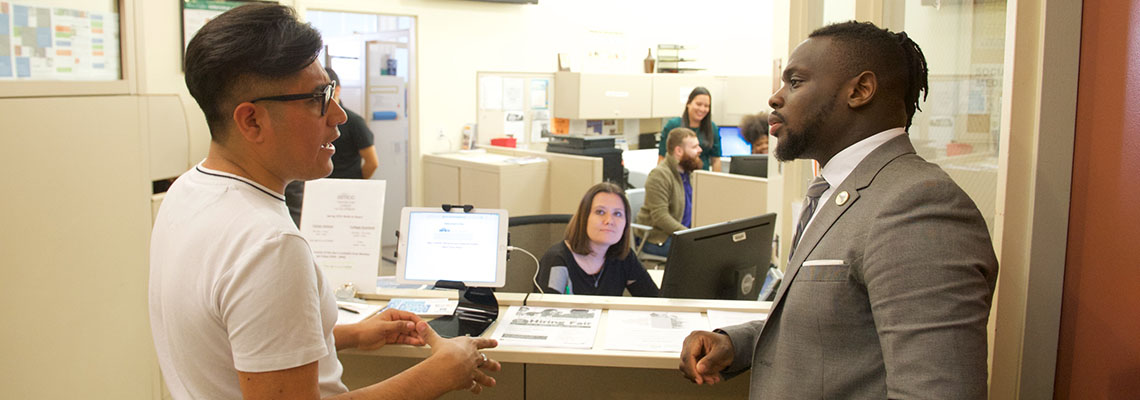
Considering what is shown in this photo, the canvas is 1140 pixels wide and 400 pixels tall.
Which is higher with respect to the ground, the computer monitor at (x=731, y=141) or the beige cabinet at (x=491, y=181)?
the computer monitor at (x=731, y=141)

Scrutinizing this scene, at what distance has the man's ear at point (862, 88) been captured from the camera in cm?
126

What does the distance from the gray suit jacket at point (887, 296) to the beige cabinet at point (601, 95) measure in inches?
212

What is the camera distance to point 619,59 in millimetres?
7203

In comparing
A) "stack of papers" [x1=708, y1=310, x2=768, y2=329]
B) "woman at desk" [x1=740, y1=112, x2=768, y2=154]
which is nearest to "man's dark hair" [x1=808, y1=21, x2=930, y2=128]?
"stack of papers" [x1=708, y1=310, x2=768, y2=329]

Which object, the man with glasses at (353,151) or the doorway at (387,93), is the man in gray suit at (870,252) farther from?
the doorway at (387,93)

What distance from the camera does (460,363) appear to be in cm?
147

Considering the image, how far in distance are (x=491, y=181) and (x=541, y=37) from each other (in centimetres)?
162

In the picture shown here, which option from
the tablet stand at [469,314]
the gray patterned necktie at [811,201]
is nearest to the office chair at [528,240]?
the tablet stand at [469,314]

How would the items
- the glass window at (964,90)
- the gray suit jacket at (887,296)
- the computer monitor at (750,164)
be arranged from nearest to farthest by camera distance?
the gray suit jacket at (887,296), the glass window at (964,90), the computer monitor at (750,164)

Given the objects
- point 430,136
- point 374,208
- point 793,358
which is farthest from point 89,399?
point 430,136

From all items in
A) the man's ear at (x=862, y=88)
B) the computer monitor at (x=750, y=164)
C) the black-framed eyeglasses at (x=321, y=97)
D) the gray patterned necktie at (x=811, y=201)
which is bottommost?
the computer monitor at (x=750, y=164)

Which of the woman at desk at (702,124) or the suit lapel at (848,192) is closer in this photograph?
the suit lapel at (848,192)

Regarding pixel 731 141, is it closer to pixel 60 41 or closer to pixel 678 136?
pixel 678 136

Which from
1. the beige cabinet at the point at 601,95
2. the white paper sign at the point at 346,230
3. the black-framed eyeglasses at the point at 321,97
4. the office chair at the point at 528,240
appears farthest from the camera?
the beige cabinet at the point at 601,95
